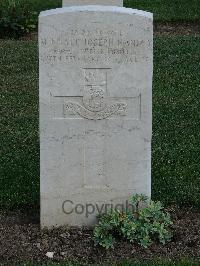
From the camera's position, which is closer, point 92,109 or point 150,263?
point 150,263

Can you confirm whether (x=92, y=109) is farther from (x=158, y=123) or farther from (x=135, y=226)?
(x=158, y=123)

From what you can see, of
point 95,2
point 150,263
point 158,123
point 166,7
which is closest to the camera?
point 150,263

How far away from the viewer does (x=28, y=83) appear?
380 inches

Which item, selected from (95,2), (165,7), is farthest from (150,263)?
(165,7)

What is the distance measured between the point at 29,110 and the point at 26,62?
220cm

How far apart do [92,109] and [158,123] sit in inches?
112

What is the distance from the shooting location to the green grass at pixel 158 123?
20.7 ft

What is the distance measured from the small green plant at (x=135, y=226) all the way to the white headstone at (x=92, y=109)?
0.57 feet

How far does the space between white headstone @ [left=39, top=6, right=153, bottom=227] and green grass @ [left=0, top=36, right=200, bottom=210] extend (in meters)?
0.68

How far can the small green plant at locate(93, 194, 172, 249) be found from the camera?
5.30 meters

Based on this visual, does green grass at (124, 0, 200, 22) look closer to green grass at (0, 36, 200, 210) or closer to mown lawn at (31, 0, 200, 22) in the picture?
mown lawn at (31, 0, 200, 22)

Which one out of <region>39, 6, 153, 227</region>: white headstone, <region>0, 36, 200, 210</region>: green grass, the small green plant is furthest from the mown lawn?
the small green plant

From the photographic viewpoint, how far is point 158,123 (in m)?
8.07

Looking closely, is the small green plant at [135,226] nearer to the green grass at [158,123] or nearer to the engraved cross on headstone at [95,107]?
the engraved cross on headstone at [95,107]
